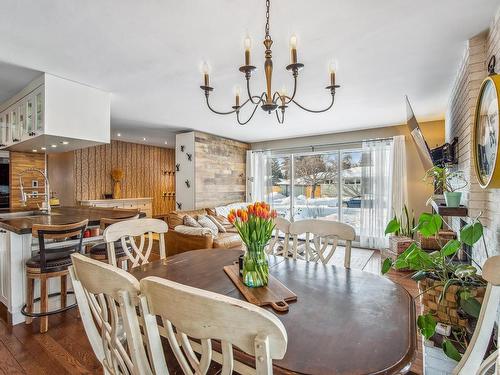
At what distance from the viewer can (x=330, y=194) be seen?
5949 millimetres

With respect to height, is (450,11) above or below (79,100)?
above

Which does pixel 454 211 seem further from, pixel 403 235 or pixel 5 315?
pixel 5 315

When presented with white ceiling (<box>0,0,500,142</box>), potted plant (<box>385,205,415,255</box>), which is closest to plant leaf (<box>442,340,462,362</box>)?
white ceiling (<box>0,0,500,142</box>)

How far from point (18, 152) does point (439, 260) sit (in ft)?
19.7

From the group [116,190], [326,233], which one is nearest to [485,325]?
[326,233]

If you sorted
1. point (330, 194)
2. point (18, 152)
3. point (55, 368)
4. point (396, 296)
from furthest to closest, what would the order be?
point (330, 194), point (18, 152), point (55, 368), point (396, 296)

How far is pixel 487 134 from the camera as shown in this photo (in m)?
1.58

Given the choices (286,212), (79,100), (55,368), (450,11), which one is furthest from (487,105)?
(286,212)

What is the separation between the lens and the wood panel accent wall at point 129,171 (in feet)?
20.4

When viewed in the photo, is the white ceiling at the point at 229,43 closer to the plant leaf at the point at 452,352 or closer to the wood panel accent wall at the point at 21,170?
the wood panel accent wall at the point at 21,170

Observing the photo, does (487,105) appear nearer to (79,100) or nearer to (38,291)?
(79,100)

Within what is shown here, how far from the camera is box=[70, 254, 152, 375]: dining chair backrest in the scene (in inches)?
31.2

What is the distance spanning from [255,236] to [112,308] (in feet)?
2.19

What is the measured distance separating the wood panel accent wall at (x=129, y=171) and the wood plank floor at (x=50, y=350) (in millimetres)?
4359
